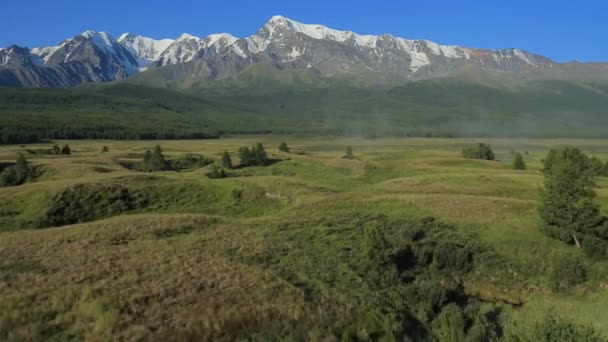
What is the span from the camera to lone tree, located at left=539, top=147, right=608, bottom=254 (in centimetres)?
3753

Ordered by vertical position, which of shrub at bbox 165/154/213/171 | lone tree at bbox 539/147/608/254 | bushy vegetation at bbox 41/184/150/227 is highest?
lone tree at bbox 539/147/608/254

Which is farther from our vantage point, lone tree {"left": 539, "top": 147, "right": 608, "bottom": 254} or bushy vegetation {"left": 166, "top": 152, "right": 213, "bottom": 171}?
bushy vegetation {"left": 166, "top": 152, "right": 213, "bottom": 171}

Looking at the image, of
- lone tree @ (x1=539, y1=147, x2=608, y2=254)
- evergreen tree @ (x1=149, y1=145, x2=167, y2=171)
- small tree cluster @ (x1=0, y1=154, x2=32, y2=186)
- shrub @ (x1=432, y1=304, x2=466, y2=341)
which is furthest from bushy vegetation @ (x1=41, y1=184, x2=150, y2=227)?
lone tree @ (x1=539, y1=147, x2=608, y2=254)

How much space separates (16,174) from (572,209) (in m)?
74.9

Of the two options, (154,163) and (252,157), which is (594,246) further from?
(252,157)

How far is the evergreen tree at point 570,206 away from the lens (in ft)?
124

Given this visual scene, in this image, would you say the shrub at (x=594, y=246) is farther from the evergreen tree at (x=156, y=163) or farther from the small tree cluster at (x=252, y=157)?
the small tree cluster at (x=252, y=157)

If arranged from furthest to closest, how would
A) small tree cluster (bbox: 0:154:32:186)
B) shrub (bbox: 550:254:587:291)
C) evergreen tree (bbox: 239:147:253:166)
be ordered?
evergreen tree (bbox: 239:147:253:166), small tree cluster (bbox: 0:154:32:186), shrub (bbox: 550:254:587:291)

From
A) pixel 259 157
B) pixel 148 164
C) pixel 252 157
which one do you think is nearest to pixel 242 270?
pixel 148 164

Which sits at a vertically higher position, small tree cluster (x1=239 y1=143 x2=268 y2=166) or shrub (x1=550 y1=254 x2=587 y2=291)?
small tree cluster (x1=239 y1=143 x2=268 y2=166)

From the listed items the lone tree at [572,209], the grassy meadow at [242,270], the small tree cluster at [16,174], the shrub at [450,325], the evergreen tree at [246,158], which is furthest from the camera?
the evergreen tree at [246,158]

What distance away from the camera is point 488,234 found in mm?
40062

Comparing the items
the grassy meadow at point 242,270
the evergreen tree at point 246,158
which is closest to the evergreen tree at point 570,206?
the grassy meadow at point 242,270

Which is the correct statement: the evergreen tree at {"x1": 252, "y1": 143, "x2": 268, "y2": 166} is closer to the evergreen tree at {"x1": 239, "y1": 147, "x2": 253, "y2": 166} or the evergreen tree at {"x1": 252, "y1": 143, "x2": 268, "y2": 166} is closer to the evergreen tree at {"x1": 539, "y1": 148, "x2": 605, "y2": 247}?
the evergreen tree at {"x1": 239, "y1": 147, "x2": 253, "y2": 166}
